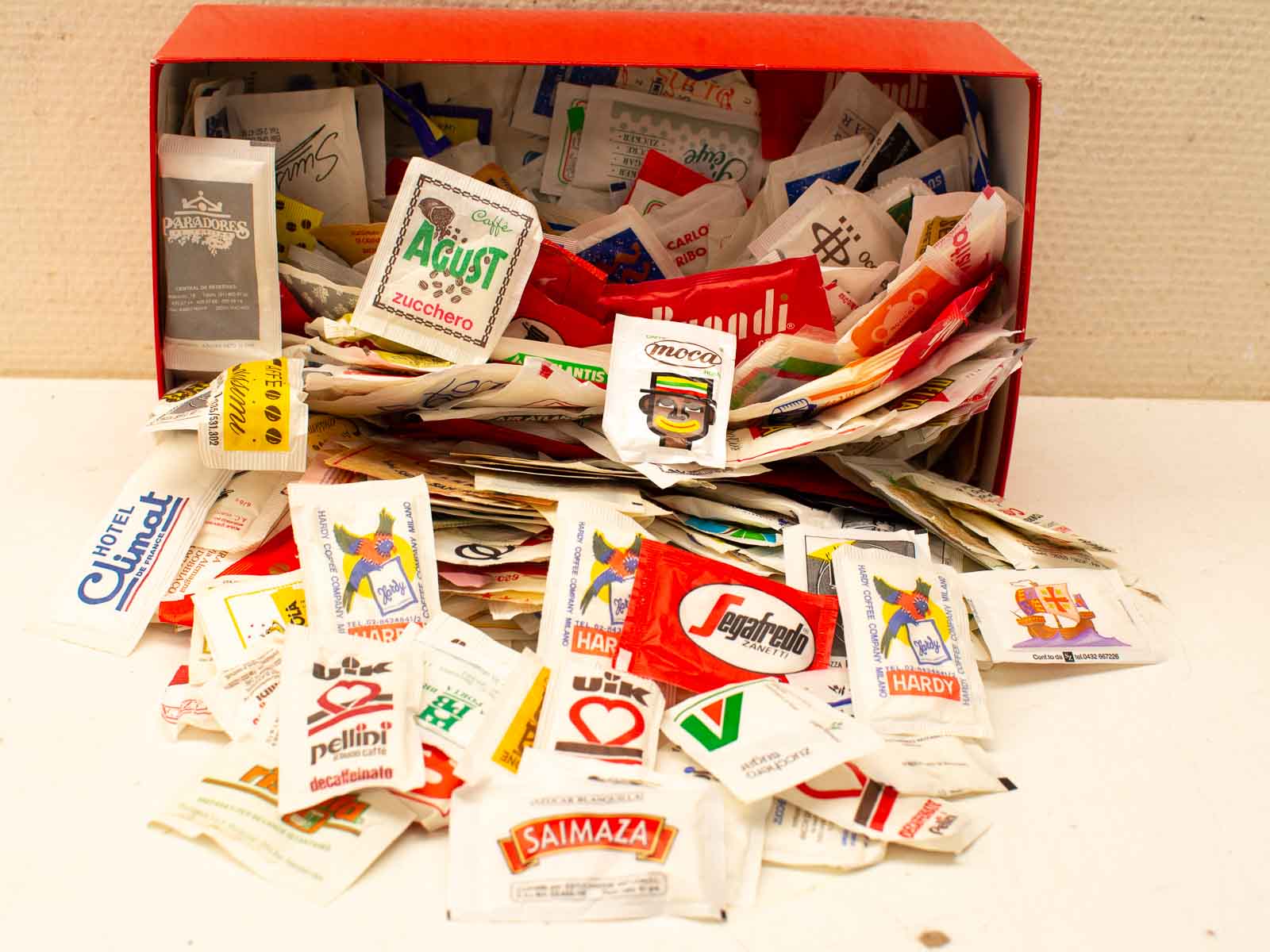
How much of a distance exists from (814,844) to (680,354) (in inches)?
18.2

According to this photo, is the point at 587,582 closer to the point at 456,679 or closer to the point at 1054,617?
the point at 456,679

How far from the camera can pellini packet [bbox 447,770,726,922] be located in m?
0.65

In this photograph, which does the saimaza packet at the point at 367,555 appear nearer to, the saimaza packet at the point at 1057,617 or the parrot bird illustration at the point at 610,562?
the parrot bird illustration at the point at 610,562

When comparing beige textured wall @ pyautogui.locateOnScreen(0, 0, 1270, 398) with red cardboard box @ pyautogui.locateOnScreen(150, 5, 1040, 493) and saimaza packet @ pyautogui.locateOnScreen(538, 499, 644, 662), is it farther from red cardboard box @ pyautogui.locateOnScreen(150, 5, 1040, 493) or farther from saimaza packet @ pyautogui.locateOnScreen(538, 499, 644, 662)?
saimaza packet @ pyautogui.locateOnScreen(538, 499, 644, 662)

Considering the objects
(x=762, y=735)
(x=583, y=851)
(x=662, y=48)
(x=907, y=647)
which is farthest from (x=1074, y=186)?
(x=583, y=851)

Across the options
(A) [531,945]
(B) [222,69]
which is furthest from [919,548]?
(B) [222,69]

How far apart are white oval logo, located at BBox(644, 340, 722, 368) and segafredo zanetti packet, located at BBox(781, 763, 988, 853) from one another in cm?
40

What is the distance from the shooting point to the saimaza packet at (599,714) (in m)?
0.77

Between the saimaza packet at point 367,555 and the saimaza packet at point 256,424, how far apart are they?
0.11 feet

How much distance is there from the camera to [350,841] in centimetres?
69

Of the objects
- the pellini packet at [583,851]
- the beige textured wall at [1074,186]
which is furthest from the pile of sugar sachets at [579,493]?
the beige textured wall at [1074,186]

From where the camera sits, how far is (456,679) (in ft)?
2.66

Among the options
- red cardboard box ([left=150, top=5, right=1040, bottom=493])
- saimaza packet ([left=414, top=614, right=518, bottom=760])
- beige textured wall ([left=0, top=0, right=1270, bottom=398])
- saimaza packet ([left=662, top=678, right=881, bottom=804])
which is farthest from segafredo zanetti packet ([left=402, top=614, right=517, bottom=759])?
beige textured wall ([left=0, top=0, right=1270, bottom=398])

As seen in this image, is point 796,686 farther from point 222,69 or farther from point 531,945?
point 222,69
